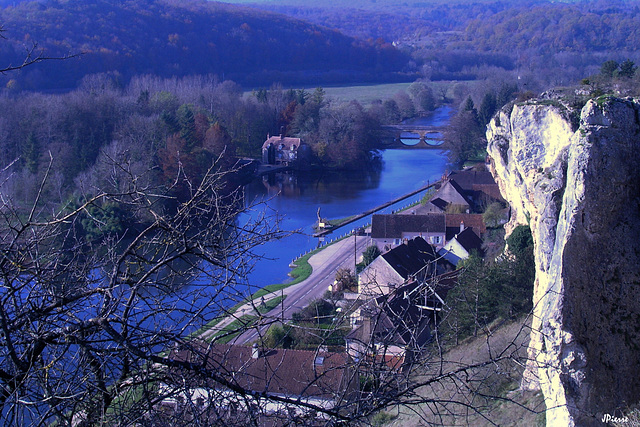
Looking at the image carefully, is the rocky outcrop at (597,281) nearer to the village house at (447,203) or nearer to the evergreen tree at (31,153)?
the village house at (447,203)

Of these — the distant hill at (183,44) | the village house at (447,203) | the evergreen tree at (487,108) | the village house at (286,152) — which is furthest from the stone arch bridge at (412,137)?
the distant hill at (183,44)

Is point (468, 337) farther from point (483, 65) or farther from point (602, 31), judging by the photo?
point (602, 31)

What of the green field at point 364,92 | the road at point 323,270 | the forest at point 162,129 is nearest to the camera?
the road at point 323,270

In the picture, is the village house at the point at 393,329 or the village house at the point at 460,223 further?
the village house at the point at 460,223

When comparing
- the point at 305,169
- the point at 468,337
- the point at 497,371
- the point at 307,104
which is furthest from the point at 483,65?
the point at 497,371

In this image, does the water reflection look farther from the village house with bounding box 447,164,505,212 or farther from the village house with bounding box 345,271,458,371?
the village house with bounding box 345,271,458,371

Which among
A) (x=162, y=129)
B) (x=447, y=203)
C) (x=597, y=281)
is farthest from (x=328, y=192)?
(x=597, y=281)

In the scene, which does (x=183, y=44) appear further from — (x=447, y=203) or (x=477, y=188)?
(x=447, y=203)

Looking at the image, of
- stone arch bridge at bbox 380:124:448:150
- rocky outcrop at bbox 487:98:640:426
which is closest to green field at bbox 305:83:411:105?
stone arch bridge at bbox 380:124:448:150
